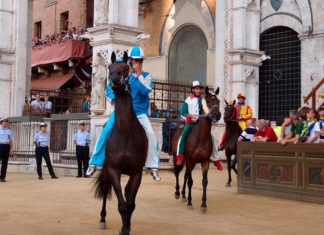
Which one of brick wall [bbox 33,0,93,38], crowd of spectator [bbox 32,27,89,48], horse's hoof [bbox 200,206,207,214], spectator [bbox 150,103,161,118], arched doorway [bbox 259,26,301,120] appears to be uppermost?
brick wall [bbox 33,0,93,38]

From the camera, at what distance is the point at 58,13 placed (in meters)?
36.2

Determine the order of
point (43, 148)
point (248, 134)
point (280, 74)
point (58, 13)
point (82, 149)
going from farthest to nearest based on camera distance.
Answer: point (58, 13) < point (280, 74) < point (43, 148) < point (82, 149) < point (248, 134)

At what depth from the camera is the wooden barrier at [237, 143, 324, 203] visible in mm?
10750

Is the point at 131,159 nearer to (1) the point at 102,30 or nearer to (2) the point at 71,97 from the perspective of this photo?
(1) the point at 102,30

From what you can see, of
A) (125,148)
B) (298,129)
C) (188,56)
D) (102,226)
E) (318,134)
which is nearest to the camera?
(125,148)

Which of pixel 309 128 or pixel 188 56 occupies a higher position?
pixel 188 56

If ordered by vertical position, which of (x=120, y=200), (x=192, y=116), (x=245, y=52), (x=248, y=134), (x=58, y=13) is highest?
(x=58, y=13)

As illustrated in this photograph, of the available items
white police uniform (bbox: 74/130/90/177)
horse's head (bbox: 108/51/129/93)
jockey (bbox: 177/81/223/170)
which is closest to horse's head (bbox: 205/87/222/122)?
jockey (bbox: 177/81/223/170)

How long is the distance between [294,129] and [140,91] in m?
5.20

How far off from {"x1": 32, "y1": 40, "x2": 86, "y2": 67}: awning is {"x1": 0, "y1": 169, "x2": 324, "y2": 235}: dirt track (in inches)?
720

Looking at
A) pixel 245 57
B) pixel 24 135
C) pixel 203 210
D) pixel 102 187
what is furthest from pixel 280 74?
pixel 102 187

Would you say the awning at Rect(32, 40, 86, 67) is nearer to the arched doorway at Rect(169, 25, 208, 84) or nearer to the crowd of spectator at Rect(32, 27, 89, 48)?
the crowd of spectator at Rect(32, 27, 89, 48)

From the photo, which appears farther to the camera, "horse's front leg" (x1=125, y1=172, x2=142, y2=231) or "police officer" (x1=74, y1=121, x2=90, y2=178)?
"police officer" (x1=74, y1=121, x2=90, y2=178)

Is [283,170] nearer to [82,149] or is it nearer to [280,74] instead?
[82,149]
